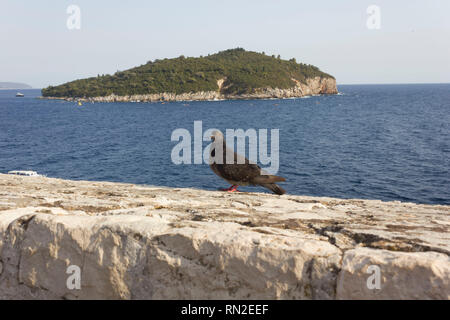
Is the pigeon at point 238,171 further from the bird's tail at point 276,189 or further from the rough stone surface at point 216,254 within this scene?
the rough stone surface at point 216,254

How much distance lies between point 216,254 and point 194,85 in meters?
171

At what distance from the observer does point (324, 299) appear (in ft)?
8.12

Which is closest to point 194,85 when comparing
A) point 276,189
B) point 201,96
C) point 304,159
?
point 201,96

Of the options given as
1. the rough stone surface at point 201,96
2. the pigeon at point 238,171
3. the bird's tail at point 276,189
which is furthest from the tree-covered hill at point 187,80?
the bird's tail at point 276,189

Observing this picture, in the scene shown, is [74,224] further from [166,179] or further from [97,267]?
[166,179]

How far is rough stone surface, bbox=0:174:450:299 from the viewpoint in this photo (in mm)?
2420

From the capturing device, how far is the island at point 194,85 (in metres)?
163

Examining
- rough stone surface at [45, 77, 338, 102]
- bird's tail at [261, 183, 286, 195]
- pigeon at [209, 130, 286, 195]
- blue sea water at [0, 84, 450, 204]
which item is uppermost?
rough stone surface at [45, 77, 338, 102]

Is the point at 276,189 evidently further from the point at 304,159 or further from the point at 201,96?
the point at 201,96

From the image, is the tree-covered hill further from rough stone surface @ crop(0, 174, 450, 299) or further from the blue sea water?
rough stone surface @ crop(0, 174, 450, 299)

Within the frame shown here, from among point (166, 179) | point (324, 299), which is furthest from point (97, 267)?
point (166, 179)

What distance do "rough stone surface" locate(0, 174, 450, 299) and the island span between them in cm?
16166

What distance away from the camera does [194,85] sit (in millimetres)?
167750

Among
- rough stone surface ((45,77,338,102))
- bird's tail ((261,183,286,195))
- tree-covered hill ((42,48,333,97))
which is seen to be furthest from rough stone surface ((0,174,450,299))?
tree-covered hill ((42,48,333,97))
